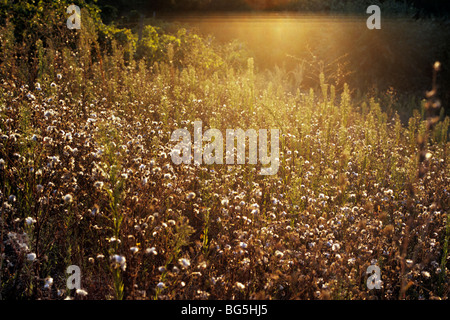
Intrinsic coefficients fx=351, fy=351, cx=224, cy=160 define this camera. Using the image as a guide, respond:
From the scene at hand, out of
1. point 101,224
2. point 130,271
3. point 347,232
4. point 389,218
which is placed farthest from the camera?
point 389,218

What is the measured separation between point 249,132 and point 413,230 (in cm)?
238

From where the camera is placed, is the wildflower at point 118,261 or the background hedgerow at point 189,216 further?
the background hedgerow at point 189,216

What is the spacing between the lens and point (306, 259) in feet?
8.00

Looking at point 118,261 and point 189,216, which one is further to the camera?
point 189,216

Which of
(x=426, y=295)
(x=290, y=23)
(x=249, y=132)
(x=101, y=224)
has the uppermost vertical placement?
(x=290, y=23)

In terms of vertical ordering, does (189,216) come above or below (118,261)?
below

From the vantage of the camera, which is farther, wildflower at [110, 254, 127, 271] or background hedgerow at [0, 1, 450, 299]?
background hedgerow at [0, 1, 450, 299]

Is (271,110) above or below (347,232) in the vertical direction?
above
